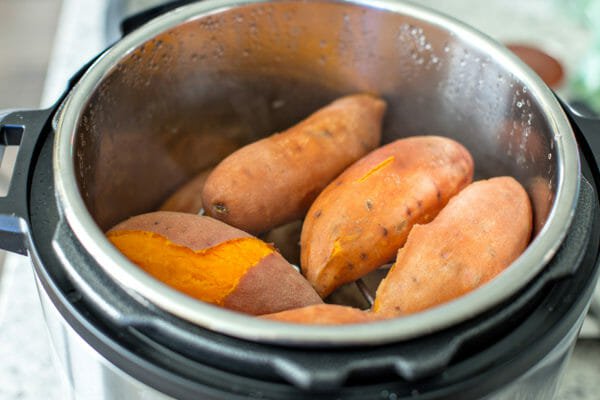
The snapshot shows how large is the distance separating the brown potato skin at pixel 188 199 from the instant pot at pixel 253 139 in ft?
0.05

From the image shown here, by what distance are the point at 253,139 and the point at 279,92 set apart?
6 centimetres

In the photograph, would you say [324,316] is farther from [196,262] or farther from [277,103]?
[277,103]

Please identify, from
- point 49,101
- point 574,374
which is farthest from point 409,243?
point 49,101

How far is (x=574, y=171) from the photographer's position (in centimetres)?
51

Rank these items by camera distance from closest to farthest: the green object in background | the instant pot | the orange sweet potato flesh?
the instant pot, the orange sweet potato flesh, the green object in background

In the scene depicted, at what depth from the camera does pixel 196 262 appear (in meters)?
0.51

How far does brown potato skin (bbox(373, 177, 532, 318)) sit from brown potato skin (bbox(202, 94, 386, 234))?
0.39ft

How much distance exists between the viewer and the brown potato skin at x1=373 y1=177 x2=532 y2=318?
503 mm

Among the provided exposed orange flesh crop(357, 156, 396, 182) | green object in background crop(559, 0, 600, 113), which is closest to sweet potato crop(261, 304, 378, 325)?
exposed orange flesh crop(357, 156, 396, 182)

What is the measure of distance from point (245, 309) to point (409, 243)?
128 mm

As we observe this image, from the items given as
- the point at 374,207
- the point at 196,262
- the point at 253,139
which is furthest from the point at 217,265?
the point at 253,139

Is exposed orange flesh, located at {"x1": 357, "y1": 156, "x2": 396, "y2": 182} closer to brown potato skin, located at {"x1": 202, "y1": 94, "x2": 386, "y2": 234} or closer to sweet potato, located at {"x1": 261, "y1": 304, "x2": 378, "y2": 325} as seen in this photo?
brown potato skin, located at {"x1": 202, "y1": 94, "x2": 386, "y2": 234}

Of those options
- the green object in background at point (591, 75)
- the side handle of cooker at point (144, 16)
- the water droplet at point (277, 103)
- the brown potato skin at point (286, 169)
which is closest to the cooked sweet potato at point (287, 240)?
the brown potato skin at point (286, 169)

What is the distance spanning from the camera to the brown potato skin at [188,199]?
686 mm
